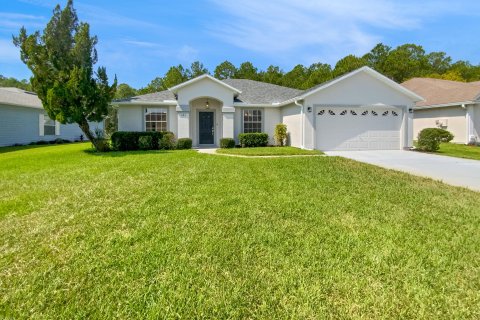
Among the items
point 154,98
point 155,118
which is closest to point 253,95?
point 154,98

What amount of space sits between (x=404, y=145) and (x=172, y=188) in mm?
14334

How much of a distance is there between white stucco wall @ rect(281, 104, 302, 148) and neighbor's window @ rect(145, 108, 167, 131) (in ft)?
24.8

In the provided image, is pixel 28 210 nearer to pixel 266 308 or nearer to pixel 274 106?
pixel 266 308

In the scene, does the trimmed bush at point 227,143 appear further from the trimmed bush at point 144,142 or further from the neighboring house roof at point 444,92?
the neighboring house roof at point 444,92

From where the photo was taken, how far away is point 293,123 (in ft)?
56.1

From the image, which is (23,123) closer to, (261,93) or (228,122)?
(228,122)

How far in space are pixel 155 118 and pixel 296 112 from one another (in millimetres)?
8534

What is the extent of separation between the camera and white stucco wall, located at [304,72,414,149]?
15.5 meters

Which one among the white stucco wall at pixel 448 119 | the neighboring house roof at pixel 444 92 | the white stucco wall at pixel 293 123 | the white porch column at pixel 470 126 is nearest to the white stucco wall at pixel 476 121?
the white porch column at pixel 470 126

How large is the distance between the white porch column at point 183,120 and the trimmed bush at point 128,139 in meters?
1.34

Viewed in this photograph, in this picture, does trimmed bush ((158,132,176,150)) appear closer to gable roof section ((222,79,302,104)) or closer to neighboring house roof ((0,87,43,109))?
gable roof section ((222,79,302,104))

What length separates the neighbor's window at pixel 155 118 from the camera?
18.1m

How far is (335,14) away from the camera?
619 inches

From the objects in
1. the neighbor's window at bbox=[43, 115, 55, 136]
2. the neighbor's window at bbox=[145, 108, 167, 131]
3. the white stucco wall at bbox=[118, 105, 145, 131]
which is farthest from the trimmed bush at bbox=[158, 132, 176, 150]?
the neighbor's window at bbox=[43, 115, 55, 136]
